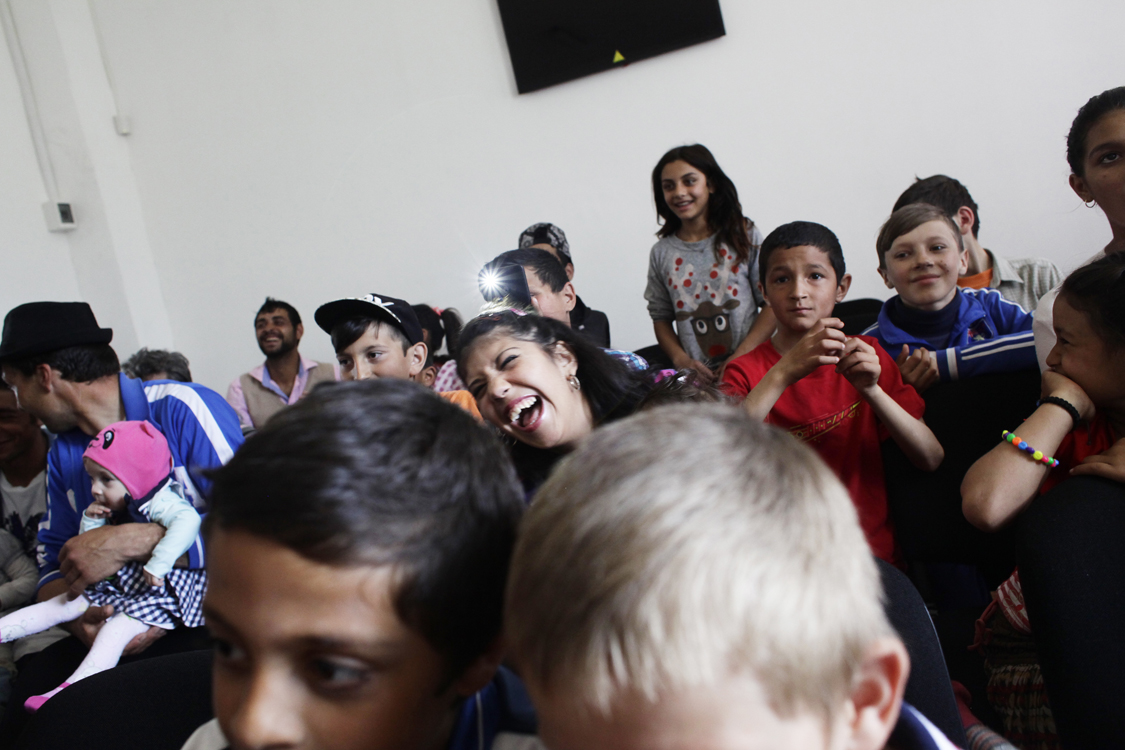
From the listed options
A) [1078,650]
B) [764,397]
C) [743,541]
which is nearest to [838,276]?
[764,397]

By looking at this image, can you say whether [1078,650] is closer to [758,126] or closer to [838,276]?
[838,276]

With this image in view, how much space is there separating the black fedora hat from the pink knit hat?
13.7 inches

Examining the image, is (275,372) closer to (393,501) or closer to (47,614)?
(47,614)

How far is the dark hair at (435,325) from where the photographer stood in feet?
11.0

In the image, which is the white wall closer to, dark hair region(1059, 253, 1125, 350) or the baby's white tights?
dark hair region(1059, 253, 1125, 350)

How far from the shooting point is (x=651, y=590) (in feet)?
1.48

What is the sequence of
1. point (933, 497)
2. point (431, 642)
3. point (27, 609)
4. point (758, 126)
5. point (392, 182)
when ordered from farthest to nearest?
point (392, 182)
point (758, 126)
point (27, 609)
point (933, 497)
point (431, 642)

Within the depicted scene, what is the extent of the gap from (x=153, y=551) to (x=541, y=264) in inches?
65.7

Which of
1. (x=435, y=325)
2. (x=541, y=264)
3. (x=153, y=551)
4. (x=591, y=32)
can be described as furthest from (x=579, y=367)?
(x=591, y=32)

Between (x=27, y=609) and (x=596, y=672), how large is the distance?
2301mm

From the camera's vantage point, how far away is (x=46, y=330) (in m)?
2.13

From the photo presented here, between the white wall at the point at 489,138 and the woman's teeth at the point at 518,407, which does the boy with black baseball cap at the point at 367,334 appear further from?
the white wall at the point at 489,138

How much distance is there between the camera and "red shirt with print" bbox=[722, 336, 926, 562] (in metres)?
1.64

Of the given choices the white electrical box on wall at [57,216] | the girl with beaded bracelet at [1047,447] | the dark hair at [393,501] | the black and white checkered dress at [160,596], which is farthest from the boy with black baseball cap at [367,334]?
the white electrical box on wall at [57,216]
